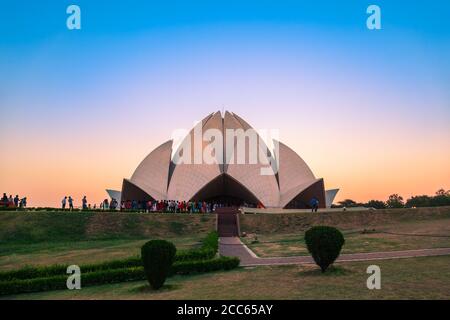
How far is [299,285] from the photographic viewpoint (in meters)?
9.97

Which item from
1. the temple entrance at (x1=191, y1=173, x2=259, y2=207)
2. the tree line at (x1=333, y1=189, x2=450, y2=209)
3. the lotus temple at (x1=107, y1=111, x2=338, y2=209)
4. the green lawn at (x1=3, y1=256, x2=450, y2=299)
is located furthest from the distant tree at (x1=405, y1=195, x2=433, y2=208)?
the green lawn at (x1=3, y1=256, x2=450, y2=299)

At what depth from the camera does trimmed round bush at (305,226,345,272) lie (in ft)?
37.1

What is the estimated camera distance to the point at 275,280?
35.2 ft

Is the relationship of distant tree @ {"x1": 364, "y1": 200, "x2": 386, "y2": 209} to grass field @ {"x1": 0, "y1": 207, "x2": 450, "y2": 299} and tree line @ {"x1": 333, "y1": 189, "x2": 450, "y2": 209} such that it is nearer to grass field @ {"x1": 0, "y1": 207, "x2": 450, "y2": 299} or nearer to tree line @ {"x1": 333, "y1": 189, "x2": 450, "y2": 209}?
tree line @ {"x1": 333, "y1": 189, "x2": 450, "y2": 209}

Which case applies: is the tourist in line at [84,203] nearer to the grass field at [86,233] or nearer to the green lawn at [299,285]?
the grass field at [86,233]

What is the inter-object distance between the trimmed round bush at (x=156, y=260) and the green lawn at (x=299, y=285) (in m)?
0.33

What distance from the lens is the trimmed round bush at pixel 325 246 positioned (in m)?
11.3

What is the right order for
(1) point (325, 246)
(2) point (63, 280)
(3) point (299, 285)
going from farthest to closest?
1. (2) point (63, 280)
2. (1) point (325, 246)
3. (3) point (299, 285)

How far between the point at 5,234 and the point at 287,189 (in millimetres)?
24278

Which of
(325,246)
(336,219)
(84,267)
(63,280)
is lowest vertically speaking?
(63,280)

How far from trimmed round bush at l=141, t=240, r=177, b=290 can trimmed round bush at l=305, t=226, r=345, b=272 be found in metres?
Result: 3.93

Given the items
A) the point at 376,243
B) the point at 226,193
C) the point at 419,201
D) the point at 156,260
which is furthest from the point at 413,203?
the point at 156,260

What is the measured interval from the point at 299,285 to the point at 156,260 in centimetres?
357

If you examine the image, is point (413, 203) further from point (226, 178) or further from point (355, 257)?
point (355, 257)
